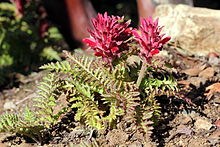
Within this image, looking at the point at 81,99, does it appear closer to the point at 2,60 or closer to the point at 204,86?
the point at 204,86

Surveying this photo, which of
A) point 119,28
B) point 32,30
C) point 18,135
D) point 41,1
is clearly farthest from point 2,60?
point 119,28

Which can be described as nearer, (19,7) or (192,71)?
(192,71)

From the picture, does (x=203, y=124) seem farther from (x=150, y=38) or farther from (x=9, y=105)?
(x=9, y=105)

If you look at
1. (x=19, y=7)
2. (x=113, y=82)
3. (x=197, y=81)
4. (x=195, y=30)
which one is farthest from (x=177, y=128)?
(x=19, y=7)

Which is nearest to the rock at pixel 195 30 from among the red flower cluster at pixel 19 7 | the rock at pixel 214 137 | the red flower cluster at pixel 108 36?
the rock at pixel 214 137

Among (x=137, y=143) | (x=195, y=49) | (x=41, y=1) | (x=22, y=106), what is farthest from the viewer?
(x=41, y=1)
